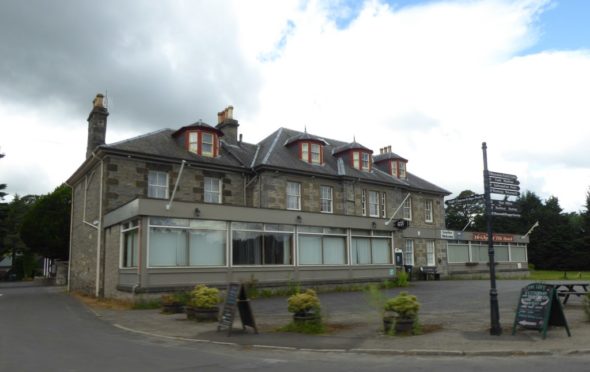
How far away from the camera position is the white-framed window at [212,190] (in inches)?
1043

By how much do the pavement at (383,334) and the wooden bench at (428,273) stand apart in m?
17.2

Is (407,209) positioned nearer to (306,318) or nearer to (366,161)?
(366,161)

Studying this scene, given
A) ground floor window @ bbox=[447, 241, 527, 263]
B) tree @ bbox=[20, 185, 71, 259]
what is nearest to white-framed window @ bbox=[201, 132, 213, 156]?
ground floor window @ bbox=[447, 241, 527, 263]

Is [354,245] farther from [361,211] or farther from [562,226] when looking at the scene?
[562,226]

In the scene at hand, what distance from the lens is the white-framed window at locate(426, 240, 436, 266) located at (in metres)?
36.6

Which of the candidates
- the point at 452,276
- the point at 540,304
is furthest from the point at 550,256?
the point at 540,304

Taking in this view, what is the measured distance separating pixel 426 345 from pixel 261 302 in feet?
34.7

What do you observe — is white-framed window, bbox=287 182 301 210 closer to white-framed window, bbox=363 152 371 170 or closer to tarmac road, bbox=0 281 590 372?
white-framed window, bbox=363 152 371 170

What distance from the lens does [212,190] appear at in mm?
26688

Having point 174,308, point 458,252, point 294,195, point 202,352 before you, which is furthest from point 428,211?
point 202,352

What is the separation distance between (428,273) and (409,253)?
72.8 inches

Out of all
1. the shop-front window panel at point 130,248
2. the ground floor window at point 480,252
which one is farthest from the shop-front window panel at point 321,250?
the ground floor window at point 480,252

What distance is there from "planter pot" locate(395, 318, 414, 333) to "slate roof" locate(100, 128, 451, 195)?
16672mm

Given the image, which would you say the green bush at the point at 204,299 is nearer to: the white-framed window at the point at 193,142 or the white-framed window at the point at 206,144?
the white-framed window at the point at 193,142
